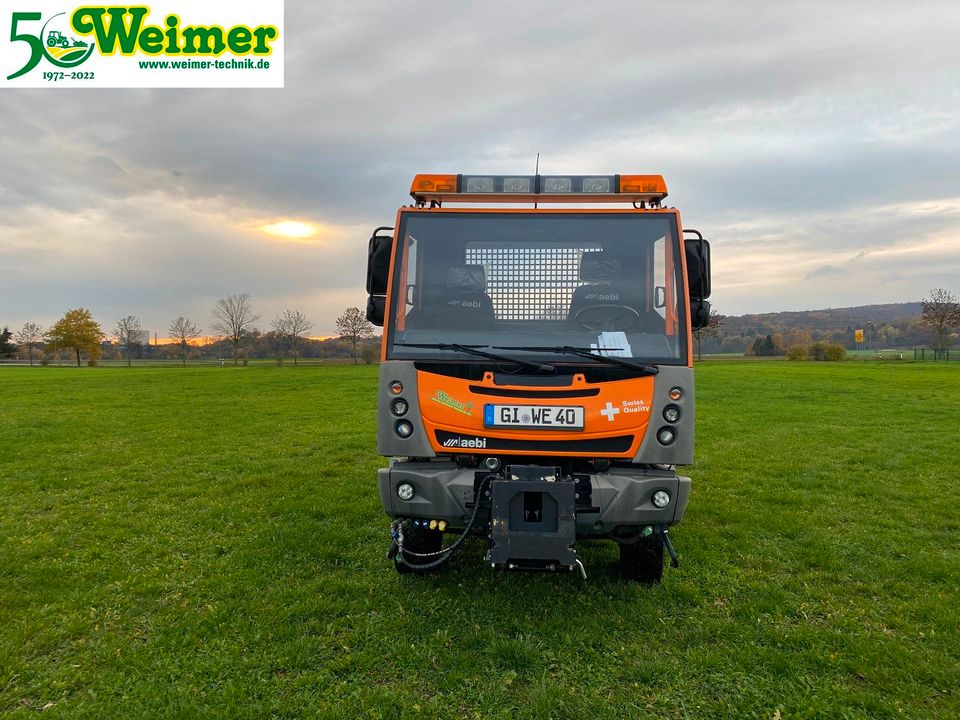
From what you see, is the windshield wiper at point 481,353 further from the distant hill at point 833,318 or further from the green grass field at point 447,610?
the distant hill at point 833,318

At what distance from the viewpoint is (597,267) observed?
438 centimetres

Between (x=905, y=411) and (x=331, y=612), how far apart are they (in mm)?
17241

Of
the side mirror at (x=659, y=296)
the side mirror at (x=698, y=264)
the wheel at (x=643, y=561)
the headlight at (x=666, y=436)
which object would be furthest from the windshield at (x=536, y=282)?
the wheel at (x=643, y=561)

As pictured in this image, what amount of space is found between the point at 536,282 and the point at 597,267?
473 mm

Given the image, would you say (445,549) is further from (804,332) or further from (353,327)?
(804,332)

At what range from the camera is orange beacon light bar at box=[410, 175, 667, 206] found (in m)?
4.52

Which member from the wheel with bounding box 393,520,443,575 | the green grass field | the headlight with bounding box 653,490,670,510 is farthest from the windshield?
the green grass field

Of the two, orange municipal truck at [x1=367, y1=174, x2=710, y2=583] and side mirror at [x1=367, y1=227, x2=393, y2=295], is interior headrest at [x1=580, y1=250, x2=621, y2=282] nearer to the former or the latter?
orange municipal truck at [x1=367, y1=174, x2=710, y2=583]

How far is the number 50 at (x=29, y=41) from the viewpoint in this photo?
1120 cm

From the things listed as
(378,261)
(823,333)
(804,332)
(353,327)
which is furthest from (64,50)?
(823,333)

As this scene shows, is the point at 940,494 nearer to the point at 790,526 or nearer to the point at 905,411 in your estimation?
the point at 790,526

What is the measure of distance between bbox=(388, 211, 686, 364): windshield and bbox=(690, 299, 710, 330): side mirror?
0.21 m

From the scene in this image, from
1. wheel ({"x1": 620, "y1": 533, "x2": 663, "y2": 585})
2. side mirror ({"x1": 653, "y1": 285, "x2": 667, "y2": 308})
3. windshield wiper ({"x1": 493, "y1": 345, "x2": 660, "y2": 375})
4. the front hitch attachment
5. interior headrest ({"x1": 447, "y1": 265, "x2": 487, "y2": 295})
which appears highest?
interior headrest ({"x1": 447, "y1": 265, "x2": 487, "y2": 295})

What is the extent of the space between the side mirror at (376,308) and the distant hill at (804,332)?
5099 cm
